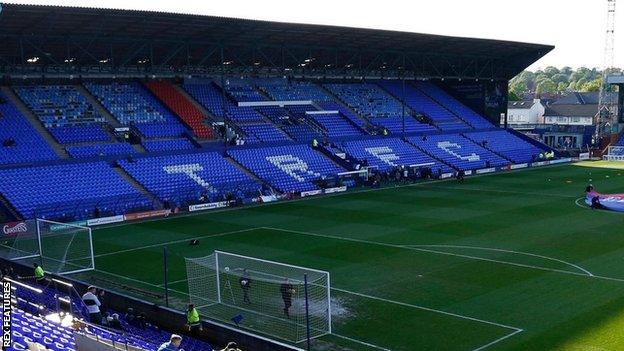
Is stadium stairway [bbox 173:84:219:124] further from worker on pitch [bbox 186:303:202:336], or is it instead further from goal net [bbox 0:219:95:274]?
worker on pitch [bbox 186:303:202:336]

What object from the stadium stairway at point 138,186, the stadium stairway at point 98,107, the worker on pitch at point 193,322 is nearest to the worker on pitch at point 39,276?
the worker on pitch at point 193,322

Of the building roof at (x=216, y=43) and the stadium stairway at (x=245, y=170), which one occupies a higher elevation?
the building roof at (x=216, y=43)

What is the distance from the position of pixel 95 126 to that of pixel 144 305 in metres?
30.2

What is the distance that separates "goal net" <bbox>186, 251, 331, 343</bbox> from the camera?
1745 cm

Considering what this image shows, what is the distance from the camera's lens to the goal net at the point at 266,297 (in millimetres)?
17453

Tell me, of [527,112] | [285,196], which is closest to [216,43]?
[285,196]

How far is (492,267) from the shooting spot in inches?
902

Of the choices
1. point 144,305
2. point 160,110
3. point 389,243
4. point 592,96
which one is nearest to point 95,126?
point 160,110

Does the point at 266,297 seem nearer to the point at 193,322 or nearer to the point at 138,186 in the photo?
the point at 193,322

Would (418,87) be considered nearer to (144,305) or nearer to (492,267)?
(492,267)

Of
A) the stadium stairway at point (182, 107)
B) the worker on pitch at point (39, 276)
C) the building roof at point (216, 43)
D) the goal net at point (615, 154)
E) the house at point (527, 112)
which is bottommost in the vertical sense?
the goal net at point (615, 154)

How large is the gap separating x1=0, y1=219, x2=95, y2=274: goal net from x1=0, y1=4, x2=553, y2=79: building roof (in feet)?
47.5

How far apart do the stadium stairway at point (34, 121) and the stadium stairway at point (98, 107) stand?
474 centimetres

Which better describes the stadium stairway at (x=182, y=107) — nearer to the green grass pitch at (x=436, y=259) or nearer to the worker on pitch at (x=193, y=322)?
the green grass pitch at (x=436, y=259)
